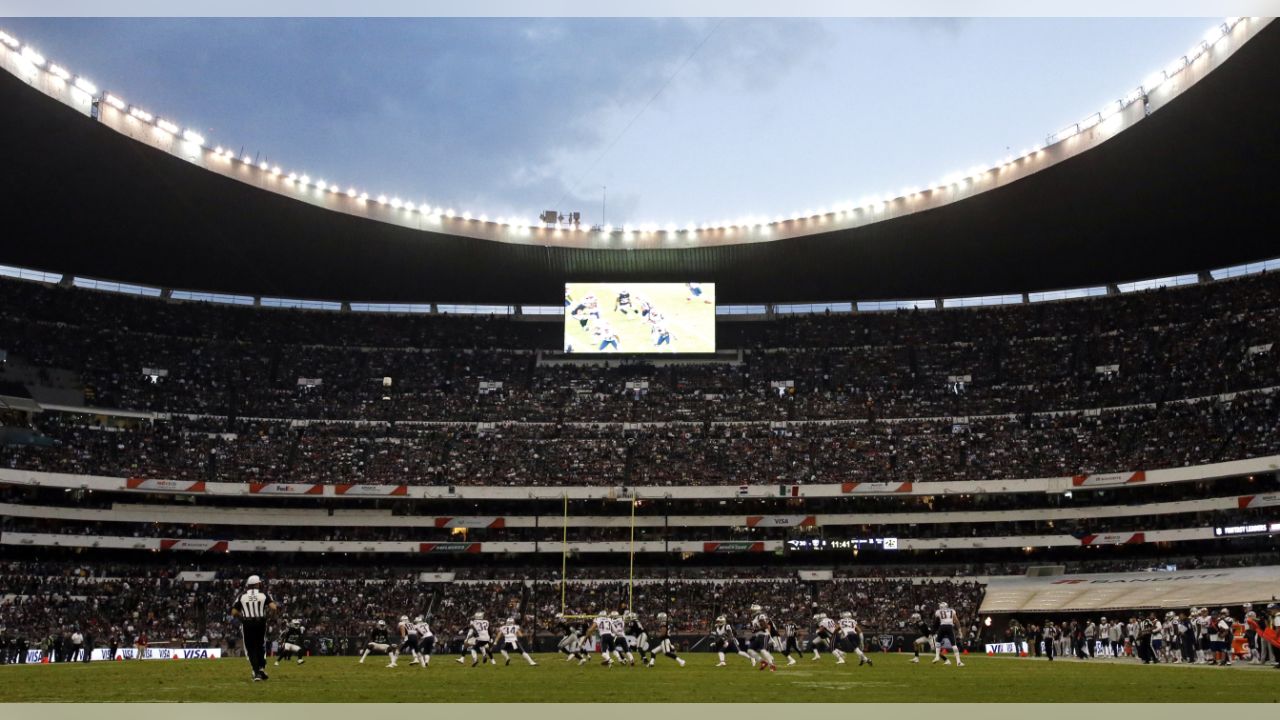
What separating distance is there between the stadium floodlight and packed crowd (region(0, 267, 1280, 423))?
25.7m

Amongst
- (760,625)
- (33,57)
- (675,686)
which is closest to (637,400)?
(33,57)

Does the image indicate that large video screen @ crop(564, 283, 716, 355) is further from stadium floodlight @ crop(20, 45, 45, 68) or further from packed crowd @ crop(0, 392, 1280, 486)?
stadium floodlight @ crop(20, 45, 45, 68)

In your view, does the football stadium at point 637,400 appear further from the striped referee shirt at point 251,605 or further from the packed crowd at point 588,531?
the striped referee shirt at point 251,605

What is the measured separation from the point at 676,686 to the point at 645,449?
4369 cm

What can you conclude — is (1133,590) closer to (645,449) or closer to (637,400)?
(645,449)

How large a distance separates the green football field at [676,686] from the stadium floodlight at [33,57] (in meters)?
23.7

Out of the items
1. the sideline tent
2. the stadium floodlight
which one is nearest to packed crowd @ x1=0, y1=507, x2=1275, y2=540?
the sideline tent

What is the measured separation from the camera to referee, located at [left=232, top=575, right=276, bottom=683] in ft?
60.1

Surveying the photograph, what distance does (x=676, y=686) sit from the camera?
63.7ft

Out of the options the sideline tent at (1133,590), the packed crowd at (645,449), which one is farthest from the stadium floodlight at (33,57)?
the sideline tent at (1133,590)

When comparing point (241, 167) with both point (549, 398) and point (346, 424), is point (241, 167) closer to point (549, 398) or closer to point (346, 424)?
point (346, 424)

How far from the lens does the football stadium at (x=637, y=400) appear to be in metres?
47.4

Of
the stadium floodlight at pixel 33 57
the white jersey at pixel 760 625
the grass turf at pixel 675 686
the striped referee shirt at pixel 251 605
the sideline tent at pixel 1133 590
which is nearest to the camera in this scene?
the grass turf at pixel 675 686

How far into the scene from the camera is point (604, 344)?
63375 mm
